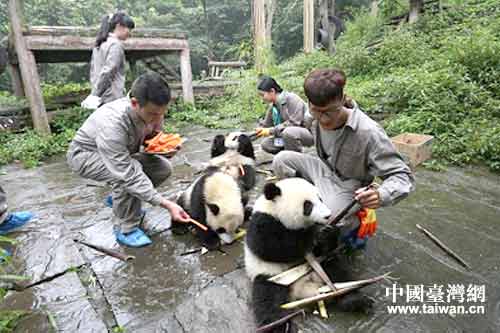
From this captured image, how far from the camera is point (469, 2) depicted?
36.4ft

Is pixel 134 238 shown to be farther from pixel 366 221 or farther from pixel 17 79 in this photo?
pixel 17 79

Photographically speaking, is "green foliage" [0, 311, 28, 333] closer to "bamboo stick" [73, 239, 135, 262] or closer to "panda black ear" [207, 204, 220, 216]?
"bamboo stick" [73, 239, 135, 262]

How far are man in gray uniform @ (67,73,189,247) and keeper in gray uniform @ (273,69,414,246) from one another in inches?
48.3

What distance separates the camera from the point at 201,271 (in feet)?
8.71

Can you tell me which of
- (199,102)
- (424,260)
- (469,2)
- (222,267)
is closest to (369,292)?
(424,260)

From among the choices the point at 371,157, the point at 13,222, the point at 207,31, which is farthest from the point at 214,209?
the point at 207,31

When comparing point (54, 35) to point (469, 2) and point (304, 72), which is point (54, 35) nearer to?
point (304, 72)

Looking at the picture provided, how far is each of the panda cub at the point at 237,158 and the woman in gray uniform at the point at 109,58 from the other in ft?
6.64

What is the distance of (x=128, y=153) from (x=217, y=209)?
3.13 ft

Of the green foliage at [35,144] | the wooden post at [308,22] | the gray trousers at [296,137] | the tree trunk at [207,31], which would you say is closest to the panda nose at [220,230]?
the gray trousers at [296,137]

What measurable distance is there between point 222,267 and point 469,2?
13.2 m

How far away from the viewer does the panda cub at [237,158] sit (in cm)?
371

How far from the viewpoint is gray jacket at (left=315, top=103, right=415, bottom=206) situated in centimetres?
225

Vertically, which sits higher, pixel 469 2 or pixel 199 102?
pixel 469 2
